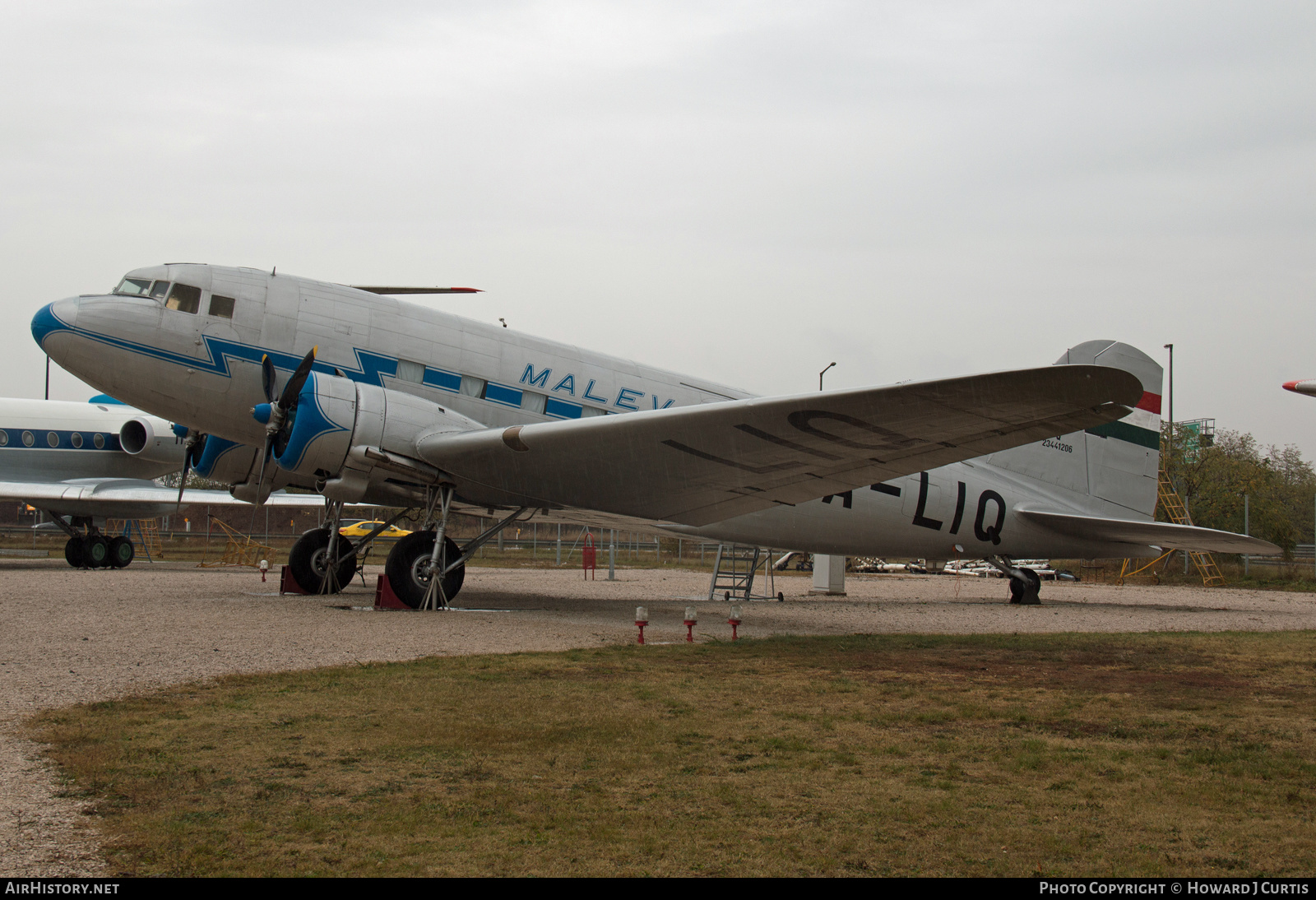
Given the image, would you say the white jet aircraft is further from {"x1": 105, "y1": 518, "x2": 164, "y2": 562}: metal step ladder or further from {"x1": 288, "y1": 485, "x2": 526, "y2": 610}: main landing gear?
{"x1": 288, "y1": 485, "x2": 526, "y2": 610}: main landing gear

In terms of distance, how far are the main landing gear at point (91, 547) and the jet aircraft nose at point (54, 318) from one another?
51.4ft

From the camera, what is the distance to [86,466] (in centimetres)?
2636

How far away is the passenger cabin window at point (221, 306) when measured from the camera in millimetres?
12703

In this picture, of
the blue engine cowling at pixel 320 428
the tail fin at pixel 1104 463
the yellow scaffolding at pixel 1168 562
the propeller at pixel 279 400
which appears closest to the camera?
the blue engine cowling at pixel 320 428

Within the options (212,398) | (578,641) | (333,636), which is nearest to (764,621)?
(578,641)

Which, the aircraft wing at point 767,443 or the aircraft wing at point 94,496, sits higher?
the aircraft wing at point 767,443

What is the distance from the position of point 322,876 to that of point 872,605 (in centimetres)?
1559

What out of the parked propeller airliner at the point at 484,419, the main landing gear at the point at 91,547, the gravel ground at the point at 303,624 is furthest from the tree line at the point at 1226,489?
the main landing gear at the point at 91,547

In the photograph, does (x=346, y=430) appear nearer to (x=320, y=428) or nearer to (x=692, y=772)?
(x=320, y=428)

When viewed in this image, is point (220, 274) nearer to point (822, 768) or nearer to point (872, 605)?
point (822, 768)

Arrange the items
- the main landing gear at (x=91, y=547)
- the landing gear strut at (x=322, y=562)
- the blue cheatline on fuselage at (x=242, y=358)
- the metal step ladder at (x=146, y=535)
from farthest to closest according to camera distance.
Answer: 1. the metal step ladder at (x=146, y=535)
2. the main landing gear at (x=91, y=547)
3. the landing gear strut at (x=322, y=562)
4. the blue cheatline on fuselage at (x=242, y=358)

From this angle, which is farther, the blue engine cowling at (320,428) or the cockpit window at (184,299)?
the cockpit window at (184,299)

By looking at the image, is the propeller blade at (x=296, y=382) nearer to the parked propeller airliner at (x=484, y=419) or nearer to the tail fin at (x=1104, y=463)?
the parked propeller airliner at (x=484, y=419)

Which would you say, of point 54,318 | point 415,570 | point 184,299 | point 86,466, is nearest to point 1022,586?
point 415,570
